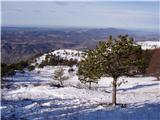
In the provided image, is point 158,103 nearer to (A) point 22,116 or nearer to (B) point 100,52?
(B) point 100,52

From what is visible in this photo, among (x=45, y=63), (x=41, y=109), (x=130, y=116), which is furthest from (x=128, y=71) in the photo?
(x=45, y=63)

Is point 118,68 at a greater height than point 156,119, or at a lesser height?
greater

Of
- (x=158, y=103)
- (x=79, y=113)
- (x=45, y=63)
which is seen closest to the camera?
(x=79, y=113)

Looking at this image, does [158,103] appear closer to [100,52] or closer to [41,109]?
[100,52]

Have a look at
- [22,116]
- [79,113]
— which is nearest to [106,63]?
[79,113]

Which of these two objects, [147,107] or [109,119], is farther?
[147,107]

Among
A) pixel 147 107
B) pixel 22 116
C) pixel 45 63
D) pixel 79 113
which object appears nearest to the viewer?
pixel 22 116

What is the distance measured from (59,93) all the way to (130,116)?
549 inches

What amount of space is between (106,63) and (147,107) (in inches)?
190

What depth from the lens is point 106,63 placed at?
110ft

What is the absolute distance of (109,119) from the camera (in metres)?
26.1

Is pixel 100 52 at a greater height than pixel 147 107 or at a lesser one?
greater

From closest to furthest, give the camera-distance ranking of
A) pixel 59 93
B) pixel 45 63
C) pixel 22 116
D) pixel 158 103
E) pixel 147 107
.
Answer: pixel 22 116 → pixel 147 107 → pixel 158 103 → pixel 59 93 → pixel 45 63

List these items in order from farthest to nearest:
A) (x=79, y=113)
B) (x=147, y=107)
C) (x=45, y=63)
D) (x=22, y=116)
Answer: (x=45, y=63), (x=147, y=107), (x=79, y=113), (x=22, y=116)
